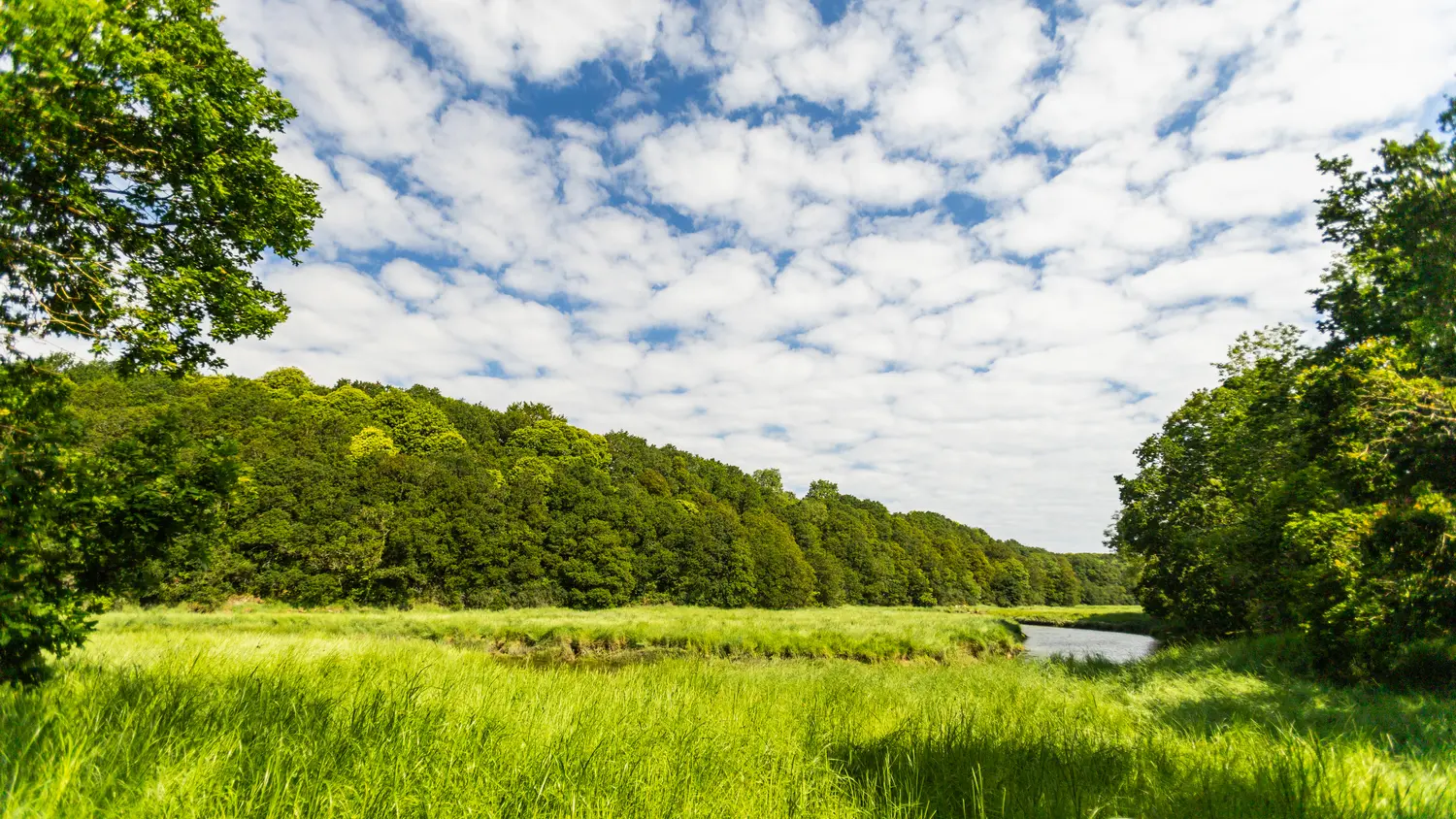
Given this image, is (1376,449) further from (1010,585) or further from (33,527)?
(1010,585)

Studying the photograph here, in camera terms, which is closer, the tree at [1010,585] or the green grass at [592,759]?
the green grass at [592,759]

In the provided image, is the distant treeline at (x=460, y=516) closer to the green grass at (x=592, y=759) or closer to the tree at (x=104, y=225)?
the tree at (x=104, y=225)

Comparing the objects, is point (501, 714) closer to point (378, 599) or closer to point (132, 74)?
point (132, 74)

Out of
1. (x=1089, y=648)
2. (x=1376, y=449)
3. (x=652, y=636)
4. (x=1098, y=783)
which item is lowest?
(x=1089, y=648)

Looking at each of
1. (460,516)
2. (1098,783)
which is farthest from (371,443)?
(1098,783)

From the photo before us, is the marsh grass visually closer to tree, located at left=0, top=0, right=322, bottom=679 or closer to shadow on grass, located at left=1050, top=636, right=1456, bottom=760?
shadow on grass, located at left=1050, top=636, right=1456, bottom=760

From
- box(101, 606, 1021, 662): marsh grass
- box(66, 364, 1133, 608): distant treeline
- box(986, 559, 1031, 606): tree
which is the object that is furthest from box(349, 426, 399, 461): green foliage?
box(986, 559, 1031, 606): tree

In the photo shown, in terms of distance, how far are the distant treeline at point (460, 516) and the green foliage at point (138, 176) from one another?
1895cm

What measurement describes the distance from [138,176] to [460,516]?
4340 cm

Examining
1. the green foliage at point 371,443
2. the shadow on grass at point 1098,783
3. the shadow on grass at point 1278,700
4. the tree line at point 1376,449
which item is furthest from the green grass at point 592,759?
the green foliage at point 371,443

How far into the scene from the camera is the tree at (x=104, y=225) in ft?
19.2

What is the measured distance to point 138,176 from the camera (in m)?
7.68

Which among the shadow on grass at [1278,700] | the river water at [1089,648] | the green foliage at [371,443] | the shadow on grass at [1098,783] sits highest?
the green foliage at [371,443]

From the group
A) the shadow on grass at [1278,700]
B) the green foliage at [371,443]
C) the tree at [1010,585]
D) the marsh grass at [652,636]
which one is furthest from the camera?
the tree at [1010,585]
